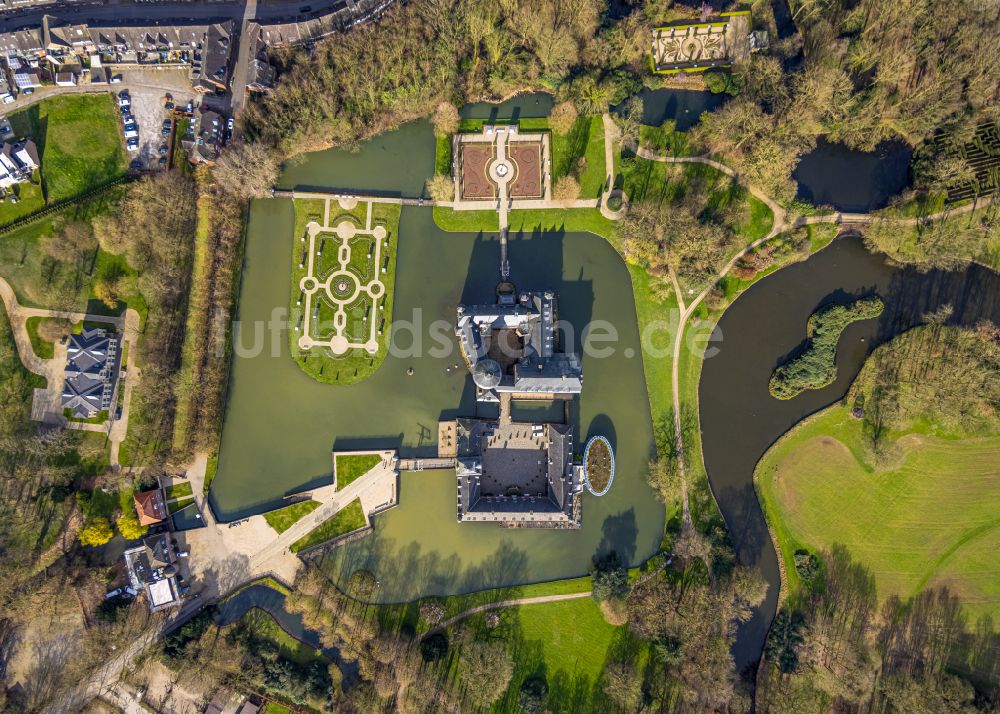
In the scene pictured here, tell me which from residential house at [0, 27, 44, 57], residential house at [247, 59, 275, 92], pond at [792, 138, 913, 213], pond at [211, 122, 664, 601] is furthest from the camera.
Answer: pond at [792, 138, 913, 213]

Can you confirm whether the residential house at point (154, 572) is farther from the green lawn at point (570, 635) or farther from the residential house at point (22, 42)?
the residential house at point (22, 42)

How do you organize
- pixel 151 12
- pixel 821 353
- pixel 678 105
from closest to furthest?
pixel 821 353, pixel 151 12, pixel 678 105

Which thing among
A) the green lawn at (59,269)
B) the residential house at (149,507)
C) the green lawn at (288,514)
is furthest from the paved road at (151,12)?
the green lawn at (288,514)

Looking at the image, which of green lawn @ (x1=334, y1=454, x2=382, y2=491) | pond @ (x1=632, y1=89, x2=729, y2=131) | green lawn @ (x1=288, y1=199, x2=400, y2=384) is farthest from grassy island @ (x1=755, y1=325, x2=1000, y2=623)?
green lawn @ (x1=288, y1=199, x2=400, y2=384)

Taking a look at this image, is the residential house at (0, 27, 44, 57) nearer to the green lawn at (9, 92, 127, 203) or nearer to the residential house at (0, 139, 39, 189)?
the green lawn at (9, 92, 127, 203)

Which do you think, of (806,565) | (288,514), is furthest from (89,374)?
(806,565)

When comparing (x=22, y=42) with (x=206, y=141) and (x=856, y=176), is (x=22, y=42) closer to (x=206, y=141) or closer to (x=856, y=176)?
(x=206, y=141)
